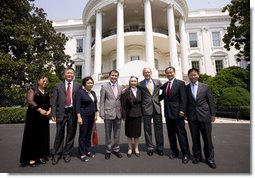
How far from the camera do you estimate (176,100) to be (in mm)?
4125

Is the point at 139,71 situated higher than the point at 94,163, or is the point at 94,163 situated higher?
the point at 139,71

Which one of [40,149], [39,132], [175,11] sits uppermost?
[175,11]

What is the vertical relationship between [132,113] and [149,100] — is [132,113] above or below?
below

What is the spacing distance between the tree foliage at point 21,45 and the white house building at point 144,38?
5.53 metres

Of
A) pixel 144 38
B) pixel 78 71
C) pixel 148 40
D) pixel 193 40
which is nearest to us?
pixel 148 40

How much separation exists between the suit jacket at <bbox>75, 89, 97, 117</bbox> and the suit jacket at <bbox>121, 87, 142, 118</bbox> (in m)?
0.71

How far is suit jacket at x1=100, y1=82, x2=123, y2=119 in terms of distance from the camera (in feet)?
13.7

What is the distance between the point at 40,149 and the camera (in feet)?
12.6

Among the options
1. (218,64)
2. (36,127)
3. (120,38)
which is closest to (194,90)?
(36,127)

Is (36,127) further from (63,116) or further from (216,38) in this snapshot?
(216,38)

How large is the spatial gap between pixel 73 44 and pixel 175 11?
15988 mm

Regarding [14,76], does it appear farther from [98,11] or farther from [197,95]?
[197,95]

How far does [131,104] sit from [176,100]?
3.34 feet

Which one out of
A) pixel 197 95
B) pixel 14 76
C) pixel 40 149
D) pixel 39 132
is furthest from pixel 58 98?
pixel 14 76
